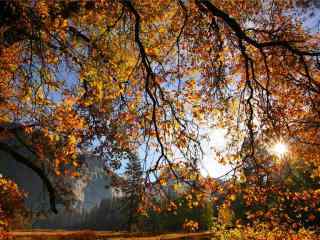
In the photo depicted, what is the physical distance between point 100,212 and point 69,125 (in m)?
95.1

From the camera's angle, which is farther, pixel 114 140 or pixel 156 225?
pixel 156 225

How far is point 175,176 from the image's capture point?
7.93m

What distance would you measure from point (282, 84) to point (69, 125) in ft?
29.4

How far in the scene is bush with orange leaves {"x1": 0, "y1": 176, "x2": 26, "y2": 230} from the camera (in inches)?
459

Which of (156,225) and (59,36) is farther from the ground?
(59,36)

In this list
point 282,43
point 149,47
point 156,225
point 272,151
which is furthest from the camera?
point 156,225

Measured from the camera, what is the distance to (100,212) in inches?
3974

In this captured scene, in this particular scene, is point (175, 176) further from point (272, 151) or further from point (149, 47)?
point (149, 47)

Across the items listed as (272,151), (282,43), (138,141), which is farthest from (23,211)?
(282,43)

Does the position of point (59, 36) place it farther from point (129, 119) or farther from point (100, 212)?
point (100, 212)

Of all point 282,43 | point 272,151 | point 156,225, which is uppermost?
point 282,43

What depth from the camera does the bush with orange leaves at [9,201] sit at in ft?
38.2

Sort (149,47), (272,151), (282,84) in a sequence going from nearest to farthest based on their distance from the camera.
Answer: (272,151) → (149,47) → (282,84)

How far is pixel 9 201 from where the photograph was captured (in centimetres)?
1295
